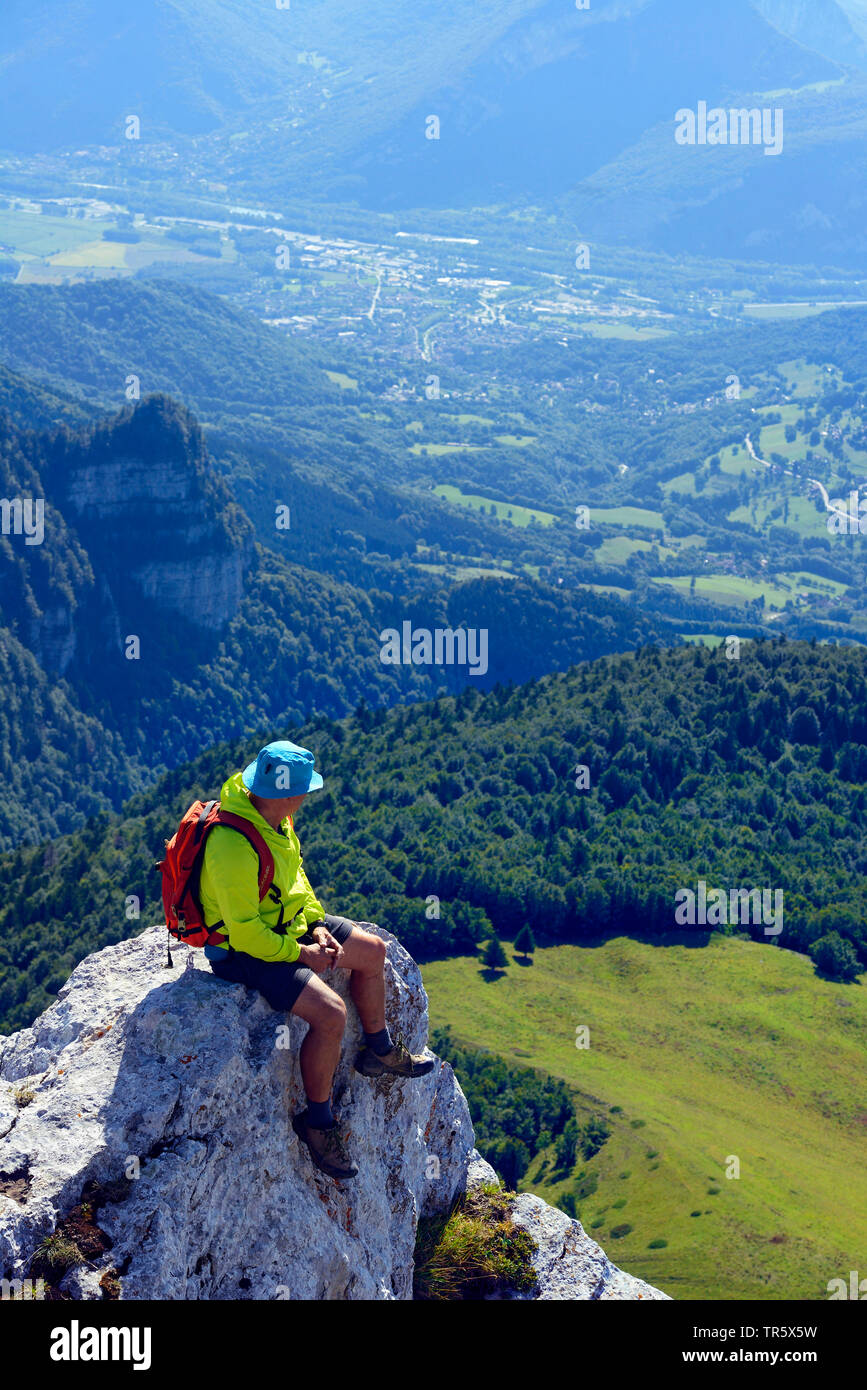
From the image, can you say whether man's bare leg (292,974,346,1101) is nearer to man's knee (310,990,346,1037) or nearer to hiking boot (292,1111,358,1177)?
man's knee (310,990,346,1037)

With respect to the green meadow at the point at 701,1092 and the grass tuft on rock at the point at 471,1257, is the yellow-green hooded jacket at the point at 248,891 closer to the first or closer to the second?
the grass tuft on rock at the point at 471,1257

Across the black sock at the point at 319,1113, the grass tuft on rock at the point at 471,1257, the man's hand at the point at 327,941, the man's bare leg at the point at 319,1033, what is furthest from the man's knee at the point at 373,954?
the grass tuft on rock at the point at 471,1257

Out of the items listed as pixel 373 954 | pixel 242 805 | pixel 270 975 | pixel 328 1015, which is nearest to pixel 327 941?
pixel 270 975

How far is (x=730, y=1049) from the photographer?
99062mm

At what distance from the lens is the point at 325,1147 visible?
23328mm

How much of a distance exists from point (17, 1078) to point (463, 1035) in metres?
80.2

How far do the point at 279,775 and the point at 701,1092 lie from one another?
A: 250 ft

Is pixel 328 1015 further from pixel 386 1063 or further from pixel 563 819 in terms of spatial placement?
pixel 563 819

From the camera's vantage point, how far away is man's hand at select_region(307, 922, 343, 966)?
2314 centimetres

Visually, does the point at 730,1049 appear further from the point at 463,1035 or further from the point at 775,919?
the point at 775,919

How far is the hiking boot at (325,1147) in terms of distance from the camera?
2322 cm

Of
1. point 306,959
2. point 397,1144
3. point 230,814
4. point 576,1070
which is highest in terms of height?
point 230,814
